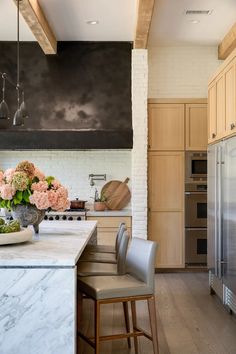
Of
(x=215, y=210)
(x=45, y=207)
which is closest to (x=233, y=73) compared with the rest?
(x=215, y=210)

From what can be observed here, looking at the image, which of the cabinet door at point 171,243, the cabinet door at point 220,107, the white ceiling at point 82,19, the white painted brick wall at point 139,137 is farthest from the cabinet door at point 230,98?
the cabinet door at point 171,243

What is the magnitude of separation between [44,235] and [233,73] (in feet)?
7.70

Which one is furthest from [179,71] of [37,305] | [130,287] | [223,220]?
[37,305]

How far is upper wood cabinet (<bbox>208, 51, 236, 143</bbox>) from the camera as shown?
4094mm

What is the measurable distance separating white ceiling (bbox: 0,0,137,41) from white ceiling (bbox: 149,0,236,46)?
340 millimetres

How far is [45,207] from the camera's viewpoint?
3.20 metres

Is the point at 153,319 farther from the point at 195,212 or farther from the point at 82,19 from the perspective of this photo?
the point at 82,19

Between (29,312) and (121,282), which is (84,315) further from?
(29,312)

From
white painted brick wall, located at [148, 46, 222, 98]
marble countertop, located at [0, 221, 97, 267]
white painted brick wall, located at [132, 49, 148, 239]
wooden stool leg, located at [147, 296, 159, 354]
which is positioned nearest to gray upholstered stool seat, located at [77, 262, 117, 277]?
marble countertop, located at [0, 221, 97, 267]

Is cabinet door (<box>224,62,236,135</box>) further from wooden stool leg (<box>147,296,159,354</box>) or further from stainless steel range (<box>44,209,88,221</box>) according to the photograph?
stainless steel range (<box>44,209,88,221</box>)

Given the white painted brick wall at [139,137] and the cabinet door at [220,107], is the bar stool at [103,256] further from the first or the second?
the white painted brick wall at [139,137]

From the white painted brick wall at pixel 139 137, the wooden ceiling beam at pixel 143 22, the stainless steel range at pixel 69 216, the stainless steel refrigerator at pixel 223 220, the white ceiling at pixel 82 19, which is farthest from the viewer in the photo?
the white painted brick wall at pixel 139 137

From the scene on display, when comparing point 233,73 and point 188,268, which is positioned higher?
point 233,73

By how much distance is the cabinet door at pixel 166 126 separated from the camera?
6.05 m
